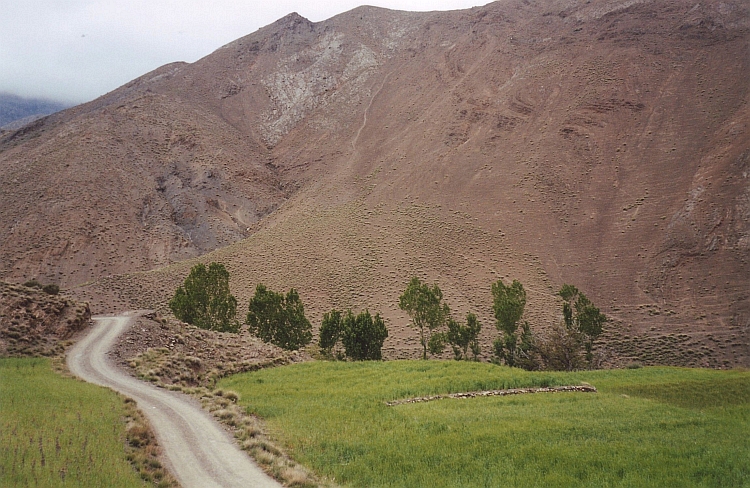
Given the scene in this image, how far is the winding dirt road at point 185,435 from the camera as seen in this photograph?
1047 cm

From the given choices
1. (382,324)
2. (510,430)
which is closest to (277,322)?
(382,324)

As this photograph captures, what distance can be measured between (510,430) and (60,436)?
10.9 meters

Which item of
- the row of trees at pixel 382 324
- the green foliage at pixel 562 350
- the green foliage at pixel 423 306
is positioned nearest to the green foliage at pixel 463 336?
the row of trees at pixel 382 324

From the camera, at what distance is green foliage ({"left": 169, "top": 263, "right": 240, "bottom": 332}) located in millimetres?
40781

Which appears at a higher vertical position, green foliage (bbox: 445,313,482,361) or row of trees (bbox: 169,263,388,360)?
row of trees (bbox: 169,263,388,360)

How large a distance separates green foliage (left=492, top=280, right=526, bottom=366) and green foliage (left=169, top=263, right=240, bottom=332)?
2242cm

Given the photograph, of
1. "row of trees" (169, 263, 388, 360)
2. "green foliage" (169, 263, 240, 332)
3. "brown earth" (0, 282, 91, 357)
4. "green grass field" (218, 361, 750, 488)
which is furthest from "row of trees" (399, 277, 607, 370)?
"brown earth" (0, 282, 91, 357)

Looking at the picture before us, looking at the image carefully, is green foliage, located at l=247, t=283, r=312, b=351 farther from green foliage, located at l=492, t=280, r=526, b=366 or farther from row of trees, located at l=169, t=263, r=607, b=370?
green foliage, located at l=492, t=280, r=526, b=366

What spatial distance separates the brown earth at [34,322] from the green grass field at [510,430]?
9057 mm

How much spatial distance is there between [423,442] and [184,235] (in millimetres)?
71161

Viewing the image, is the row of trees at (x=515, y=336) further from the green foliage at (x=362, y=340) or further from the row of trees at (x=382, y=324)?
the green foliage at (x=362, y=340)

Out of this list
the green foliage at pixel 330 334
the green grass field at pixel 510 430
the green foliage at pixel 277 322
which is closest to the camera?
the green grass field at pixel 510 430

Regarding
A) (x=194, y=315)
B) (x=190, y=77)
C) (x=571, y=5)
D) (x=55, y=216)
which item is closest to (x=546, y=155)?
(x=571, y=5)

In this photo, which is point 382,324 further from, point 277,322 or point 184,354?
point 184,354
